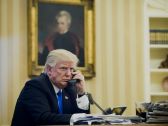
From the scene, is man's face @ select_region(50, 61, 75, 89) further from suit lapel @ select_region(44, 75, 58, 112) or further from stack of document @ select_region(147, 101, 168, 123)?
stack of document @ select_region(147, 101, 168, 123)

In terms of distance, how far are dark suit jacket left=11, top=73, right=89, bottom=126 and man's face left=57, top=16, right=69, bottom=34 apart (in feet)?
4.97

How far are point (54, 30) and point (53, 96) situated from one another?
170 centimetres

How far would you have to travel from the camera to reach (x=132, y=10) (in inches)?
156

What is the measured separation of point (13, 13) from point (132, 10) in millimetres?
1352

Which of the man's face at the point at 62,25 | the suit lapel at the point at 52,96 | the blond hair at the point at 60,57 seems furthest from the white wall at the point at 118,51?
the suit lapel at the point at 52,96

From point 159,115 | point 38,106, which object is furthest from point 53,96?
point 159,115

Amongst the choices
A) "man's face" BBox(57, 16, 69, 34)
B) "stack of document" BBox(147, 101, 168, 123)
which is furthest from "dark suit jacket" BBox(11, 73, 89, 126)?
"man's face" BBox(57, 16, 69, 34)

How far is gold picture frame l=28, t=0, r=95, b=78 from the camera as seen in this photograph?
3629 millimetres

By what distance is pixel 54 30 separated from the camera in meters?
3.71

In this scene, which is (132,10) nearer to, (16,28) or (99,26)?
(99,26)

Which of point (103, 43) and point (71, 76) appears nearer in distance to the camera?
point (71, 76)

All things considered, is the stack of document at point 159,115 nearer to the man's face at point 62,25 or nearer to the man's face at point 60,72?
the man's face at point 60,72

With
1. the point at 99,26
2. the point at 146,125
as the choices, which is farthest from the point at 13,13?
the point at 146,125

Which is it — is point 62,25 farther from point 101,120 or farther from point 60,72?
point 101,120
